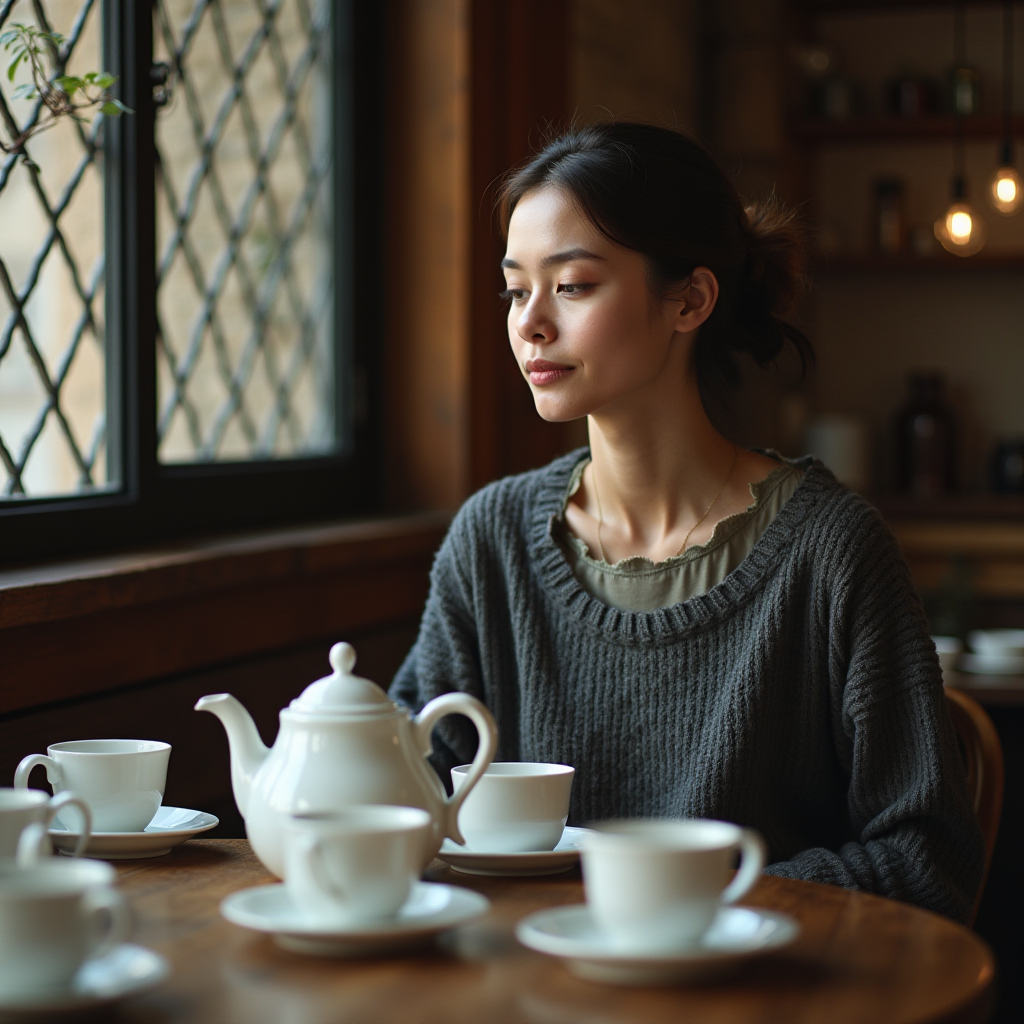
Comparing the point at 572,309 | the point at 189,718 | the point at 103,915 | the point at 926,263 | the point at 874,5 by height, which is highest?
the point at 874,5

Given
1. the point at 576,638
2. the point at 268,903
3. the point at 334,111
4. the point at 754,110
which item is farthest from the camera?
the point at 754,110

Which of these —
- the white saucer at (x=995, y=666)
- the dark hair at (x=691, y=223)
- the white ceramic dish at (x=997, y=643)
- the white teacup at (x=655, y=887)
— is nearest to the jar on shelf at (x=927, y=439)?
the white ceramic dish at (x=997, y=643)

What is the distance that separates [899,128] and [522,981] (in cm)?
406

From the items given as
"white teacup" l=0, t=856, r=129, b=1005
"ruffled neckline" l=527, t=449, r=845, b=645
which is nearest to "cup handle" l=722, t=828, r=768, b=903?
"white teacup" l=0, t=856, r=129, b=1005

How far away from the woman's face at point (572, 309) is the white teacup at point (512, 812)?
1.61 feet

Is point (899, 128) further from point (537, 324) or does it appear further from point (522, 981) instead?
point (522, 981)

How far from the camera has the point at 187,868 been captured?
116 cm

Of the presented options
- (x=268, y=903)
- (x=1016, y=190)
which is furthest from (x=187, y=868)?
(x=1016, y=190)

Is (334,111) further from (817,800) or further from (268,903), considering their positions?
(268,903)

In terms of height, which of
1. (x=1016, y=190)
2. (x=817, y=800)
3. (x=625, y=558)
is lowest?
(x=817, y=800)

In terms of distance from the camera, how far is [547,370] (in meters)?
1.54

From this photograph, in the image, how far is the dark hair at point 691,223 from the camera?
157 cm

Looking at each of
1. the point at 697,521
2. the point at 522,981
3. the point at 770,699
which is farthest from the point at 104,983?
the point at 697,521

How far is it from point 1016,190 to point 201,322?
204 cm
